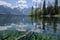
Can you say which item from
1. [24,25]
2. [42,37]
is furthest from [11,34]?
[42,37]

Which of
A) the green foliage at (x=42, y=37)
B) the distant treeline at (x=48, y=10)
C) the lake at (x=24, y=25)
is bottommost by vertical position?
the green foliage at (x=42, y=37)

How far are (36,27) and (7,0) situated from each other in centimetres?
53

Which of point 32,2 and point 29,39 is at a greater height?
point 32,2

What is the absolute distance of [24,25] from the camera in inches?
76.5

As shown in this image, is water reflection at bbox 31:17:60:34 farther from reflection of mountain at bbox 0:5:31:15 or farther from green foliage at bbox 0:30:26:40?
green foliage at bbox 0:30:26:40

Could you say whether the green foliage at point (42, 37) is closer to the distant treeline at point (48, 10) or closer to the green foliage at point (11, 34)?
the green foliage at point (11, 34)

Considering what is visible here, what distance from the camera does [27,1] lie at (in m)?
1.93

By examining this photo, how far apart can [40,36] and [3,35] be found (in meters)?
0.49

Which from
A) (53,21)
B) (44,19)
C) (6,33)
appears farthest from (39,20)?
(6,33)

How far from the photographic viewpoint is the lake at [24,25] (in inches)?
75.6

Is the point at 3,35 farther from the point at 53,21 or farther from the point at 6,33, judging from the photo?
the point at 53,21

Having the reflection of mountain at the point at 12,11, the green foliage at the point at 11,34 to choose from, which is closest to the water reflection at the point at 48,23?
the reflection of mountain at the point at 12,11

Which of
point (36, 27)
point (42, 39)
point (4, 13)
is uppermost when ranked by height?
point (4, 13)

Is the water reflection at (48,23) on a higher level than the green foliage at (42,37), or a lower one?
higher
